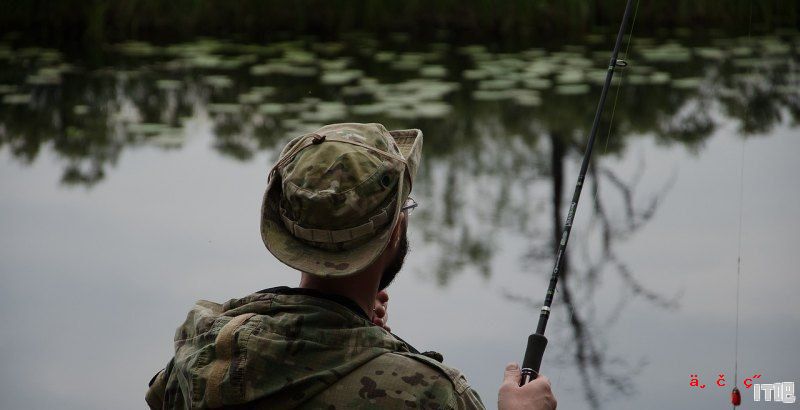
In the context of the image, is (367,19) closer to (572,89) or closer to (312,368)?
(572,89)

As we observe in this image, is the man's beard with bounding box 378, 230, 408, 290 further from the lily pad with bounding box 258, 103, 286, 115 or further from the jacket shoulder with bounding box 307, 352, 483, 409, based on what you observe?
the lily pad with bounding box 258, 103, 286, 115

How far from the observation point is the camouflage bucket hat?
1.28m

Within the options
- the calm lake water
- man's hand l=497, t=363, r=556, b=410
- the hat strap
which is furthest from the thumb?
the calm lake water

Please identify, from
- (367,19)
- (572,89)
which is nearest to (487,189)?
(572,89)

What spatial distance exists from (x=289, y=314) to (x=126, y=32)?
527cm

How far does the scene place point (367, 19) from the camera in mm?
6145

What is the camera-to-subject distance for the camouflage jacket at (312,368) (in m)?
1.24

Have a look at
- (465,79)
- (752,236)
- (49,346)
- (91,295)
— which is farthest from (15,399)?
(465,79)

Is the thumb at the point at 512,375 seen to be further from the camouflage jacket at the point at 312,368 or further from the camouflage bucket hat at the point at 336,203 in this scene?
the camouflage bucket hat at the point at 336,203

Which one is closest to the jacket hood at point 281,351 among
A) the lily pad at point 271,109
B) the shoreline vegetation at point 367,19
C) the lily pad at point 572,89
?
the lily pad at point 271,109

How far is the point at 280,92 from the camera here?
5160 mm

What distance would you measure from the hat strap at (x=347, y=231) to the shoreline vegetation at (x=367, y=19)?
4.65 metres

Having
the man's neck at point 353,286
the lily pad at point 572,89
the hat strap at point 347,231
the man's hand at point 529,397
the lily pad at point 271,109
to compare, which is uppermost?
the lily pad at point 572,89

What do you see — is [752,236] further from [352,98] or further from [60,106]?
[60,106]
